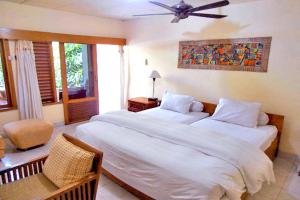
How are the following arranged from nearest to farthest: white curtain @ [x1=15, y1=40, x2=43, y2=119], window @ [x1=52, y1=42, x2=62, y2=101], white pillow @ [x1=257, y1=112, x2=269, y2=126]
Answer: white pillow @ [x1=257, y1=112, x2=269, y2=126] → white curtain @ [x1=15, y1=40, x2=43, y2=119] → window @ [x1=52, y1=42, x2=62, y2=101]

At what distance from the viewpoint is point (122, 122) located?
2.99 metres

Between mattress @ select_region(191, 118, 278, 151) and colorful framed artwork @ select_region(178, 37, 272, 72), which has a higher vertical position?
colorful framed artwork @ select_region(178, 37, 272, 72)

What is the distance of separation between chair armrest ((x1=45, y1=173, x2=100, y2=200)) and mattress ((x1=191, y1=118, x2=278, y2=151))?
1.81 m

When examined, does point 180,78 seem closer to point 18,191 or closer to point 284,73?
point 284,73

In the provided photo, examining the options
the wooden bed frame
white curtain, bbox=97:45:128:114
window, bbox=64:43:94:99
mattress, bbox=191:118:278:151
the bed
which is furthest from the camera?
white curtain, bbox=97:45:128:114

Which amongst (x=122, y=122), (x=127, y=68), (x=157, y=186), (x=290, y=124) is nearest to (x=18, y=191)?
(x=157, y=186)

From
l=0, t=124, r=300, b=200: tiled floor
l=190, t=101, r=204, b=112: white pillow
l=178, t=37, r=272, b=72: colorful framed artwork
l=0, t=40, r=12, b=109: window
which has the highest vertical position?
l=178, t=37, r=272, b=72: colorful framed artwork

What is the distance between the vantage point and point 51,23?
397 cm

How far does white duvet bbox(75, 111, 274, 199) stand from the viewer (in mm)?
1750

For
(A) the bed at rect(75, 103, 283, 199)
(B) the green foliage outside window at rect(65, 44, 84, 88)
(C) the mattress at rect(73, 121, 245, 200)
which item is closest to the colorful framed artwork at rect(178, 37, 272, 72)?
(A) the bed at rect(75, 103, 283, 199)

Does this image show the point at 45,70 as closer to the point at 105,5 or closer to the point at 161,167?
the point at 105,5

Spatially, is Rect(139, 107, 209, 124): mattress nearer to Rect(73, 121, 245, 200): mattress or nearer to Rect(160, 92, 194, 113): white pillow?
Rect(160, 92, 194, 113): white pillow

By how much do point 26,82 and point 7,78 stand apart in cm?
31

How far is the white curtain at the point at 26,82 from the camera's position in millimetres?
3670
